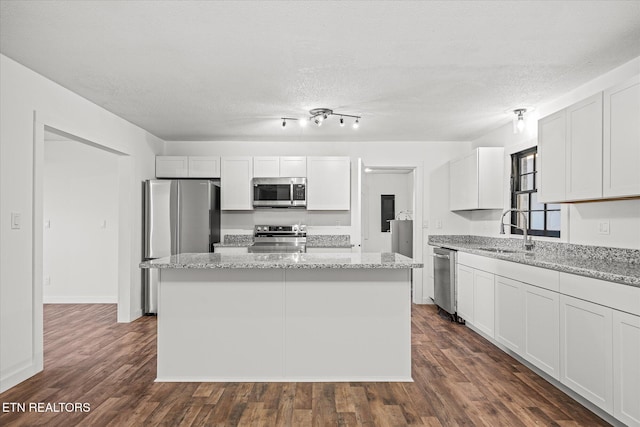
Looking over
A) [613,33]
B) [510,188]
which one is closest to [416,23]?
[613,33]

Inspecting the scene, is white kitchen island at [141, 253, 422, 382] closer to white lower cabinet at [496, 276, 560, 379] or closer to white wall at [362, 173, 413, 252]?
white lower cabinet at [496, 276, 560, 379]

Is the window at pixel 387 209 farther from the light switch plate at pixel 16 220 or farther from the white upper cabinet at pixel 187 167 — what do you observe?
the light switch plate at pixel 16 220

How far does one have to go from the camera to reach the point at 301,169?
5.53 m

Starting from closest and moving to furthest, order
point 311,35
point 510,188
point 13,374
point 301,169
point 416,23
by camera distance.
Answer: point 416,23 < point 311,35 < point 13,374 < point 510,188 < point 301,169

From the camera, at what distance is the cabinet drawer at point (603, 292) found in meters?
2.05

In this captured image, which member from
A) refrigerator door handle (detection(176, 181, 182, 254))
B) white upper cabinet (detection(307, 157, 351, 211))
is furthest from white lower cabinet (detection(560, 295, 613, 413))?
refrigerator door handle (detection(176, 181, 182, 254))

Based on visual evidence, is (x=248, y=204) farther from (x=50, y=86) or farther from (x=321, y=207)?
(x=50, y=86)

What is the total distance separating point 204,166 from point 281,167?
41.8 inches

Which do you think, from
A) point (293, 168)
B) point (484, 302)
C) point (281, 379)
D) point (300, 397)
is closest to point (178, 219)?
point (293, 168)

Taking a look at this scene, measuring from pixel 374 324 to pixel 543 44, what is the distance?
86.2 inches

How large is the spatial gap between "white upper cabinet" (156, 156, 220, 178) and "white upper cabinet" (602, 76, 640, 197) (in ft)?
14.4

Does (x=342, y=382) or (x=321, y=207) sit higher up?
(x=321, y=207)

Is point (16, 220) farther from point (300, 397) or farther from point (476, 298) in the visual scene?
point (476, 298)

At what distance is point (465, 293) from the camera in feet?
14.4
